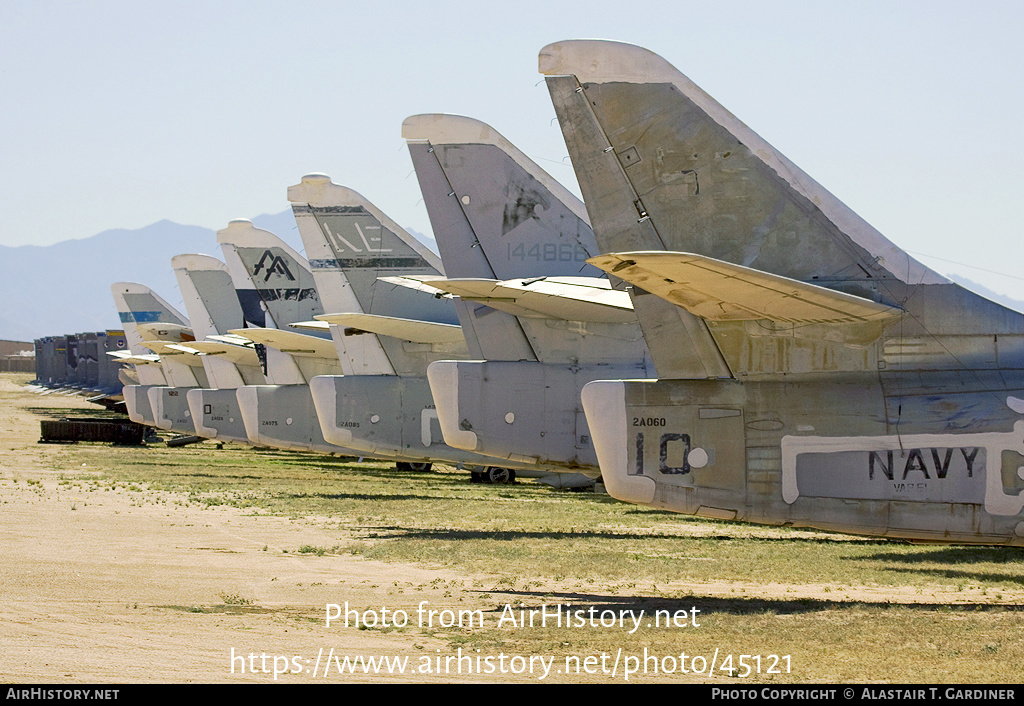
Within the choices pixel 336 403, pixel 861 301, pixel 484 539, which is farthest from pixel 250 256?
pixel 861 301

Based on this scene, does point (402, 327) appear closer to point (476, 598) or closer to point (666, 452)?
point (476, 598)

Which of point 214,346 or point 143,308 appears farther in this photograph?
point 143,308

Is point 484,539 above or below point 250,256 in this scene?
below

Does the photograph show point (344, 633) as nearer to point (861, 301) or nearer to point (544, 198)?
point (861, 301)

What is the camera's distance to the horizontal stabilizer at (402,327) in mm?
23023

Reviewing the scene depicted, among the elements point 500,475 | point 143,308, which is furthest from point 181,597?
point 143,308

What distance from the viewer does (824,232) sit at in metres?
10.9

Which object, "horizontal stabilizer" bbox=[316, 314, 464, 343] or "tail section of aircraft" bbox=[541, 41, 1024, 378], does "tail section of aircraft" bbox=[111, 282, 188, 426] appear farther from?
"tail section of aircraft" bbox=[541, 41, 1024, 378]

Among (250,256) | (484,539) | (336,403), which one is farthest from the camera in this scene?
(250,256)

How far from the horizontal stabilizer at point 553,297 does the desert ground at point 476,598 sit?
11.6ft

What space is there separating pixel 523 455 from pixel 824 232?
7732 millimetres

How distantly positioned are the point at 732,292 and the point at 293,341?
22.4 m

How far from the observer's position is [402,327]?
2356cm

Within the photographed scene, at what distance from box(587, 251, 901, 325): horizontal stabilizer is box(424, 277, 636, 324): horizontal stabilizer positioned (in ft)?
18.6
